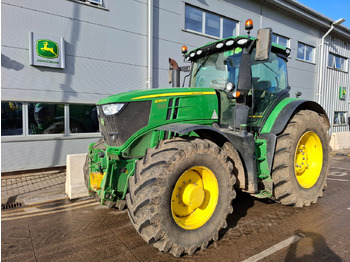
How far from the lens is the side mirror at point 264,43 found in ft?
9.73

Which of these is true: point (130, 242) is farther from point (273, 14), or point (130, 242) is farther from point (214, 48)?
point (273, 14)

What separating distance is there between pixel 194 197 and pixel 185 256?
66 cm

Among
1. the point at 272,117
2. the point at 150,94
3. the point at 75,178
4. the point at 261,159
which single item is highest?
the point at 150,94

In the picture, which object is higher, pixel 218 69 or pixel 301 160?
pixel 218 69

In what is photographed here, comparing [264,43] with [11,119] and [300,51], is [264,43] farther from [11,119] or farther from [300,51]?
[300,51]

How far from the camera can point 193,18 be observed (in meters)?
9.20

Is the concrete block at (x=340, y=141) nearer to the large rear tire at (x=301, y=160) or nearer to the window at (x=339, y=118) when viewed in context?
the window at (x=339, y=118)

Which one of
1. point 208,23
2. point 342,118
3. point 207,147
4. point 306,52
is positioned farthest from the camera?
point 342,118

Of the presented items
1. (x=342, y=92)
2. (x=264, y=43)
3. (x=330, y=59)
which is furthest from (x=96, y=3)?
(x=342, y=92)

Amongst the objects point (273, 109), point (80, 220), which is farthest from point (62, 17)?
point (273, 109)

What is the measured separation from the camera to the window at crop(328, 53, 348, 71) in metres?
14.8

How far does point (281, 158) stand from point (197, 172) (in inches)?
58.6

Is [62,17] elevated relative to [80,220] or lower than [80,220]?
elevated

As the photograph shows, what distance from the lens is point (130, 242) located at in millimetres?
3023
